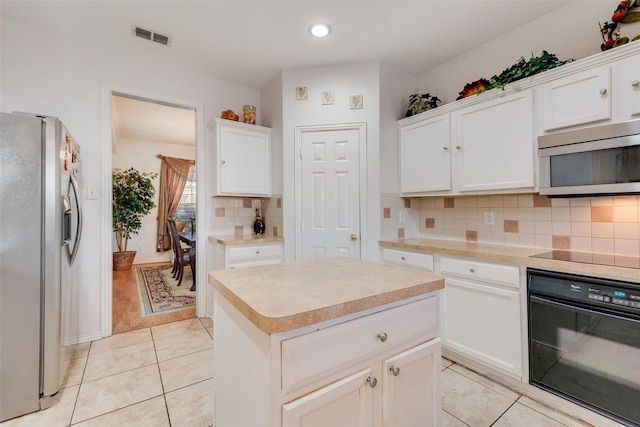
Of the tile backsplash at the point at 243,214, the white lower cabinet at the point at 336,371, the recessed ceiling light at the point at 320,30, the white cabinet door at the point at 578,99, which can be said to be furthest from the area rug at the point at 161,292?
the white cabinet door at the point at 578,99

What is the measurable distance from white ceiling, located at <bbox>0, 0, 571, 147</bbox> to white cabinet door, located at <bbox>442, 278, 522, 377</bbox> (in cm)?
203

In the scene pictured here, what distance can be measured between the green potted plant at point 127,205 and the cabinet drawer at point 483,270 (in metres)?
5.46

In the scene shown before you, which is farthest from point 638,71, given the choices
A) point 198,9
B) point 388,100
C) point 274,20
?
point 198,9

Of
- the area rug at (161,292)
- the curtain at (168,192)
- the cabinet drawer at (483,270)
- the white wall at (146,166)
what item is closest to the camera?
the cabinet drawer at (483,270)

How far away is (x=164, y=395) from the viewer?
1.81 m

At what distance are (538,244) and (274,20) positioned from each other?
2670 mm

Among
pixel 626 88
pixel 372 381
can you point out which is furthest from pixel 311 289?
pixel 626 88

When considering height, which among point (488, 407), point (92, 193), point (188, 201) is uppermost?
point (188, 201)

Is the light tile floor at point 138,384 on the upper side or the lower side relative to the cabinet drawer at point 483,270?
lower

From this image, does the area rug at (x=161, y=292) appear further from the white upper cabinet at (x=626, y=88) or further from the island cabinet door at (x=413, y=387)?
the white upper cabinet at (x=626, y=88)

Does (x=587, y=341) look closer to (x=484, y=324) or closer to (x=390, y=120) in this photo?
(x=484, y=324)

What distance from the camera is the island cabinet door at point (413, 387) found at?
3.30 feet

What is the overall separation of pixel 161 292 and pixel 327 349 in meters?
3.93

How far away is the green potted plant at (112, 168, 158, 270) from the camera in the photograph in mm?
5285
